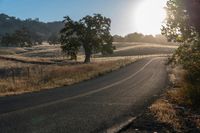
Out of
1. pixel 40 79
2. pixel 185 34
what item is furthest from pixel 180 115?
pixel 40 79

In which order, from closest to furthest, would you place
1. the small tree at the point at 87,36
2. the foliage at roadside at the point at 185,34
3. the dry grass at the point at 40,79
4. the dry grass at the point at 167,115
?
the dry grass at the point at 167,115 < the foliage at roadside at the point at 185,34 < the dry grass at the point at 40,79 < the small tree at the point at 87,36

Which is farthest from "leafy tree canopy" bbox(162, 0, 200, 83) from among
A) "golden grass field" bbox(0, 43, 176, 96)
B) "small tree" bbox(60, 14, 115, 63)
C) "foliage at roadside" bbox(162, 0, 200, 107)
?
"small tree" bbox(60, 14, 115, 63)

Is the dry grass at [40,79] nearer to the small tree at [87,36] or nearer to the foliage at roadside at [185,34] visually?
the foliage at roadside at [185,34]

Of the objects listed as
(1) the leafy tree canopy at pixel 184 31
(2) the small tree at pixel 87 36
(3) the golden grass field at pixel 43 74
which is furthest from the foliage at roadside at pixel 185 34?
(2) the small tree at pixel 87 36

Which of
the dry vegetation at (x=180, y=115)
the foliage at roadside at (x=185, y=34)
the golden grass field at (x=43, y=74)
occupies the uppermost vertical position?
the foliage at roadside at (x=185, y=34)

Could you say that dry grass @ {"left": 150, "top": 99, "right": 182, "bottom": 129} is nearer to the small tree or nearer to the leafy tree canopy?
the leafy tree canopy

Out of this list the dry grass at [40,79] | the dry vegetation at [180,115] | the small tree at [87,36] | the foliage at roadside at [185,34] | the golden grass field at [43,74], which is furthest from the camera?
the small tree at [87,36]

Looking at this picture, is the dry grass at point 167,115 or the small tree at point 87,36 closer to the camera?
the dry grass at point 167,115

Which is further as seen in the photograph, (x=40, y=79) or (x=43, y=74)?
(x=43, y=74)

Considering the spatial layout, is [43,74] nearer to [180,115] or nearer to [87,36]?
[180,115]

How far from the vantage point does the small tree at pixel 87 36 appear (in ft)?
277

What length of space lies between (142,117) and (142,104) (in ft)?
15.8

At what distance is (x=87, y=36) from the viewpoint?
85.3m

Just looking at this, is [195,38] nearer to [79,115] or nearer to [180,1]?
[180,1]
